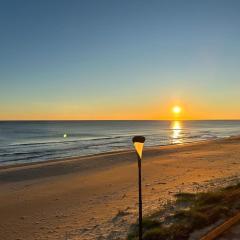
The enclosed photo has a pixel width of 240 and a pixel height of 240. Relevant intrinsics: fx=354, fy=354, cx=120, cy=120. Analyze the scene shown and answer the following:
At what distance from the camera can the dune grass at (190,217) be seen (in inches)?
291

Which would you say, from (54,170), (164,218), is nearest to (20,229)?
(164,218)

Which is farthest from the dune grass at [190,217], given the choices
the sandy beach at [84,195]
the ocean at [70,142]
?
the ocean at [70,142]

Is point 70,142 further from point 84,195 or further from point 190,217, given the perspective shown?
point 190,217

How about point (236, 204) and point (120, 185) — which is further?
point (120, 185)

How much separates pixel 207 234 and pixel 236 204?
276 centimetres

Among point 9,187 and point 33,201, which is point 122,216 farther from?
point 9,187

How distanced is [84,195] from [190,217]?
728 cm

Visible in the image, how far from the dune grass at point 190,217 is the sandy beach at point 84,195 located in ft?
2.62

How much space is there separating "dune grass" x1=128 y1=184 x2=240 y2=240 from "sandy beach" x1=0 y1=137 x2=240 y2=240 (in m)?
0.80

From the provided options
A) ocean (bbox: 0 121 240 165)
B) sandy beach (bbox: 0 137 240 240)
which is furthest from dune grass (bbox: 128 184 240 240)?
ocean (bbox: 0 121 240 165)

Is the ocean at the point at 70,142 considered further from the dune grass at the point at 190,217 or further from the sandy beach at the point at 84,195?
the dune grass at the point at 190,217

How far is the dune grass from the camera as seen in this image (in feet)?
24.3

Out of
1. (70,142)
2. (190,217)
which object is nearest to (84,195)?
(190,217)

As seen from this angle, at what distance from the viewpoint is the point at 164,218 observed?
900 cm
